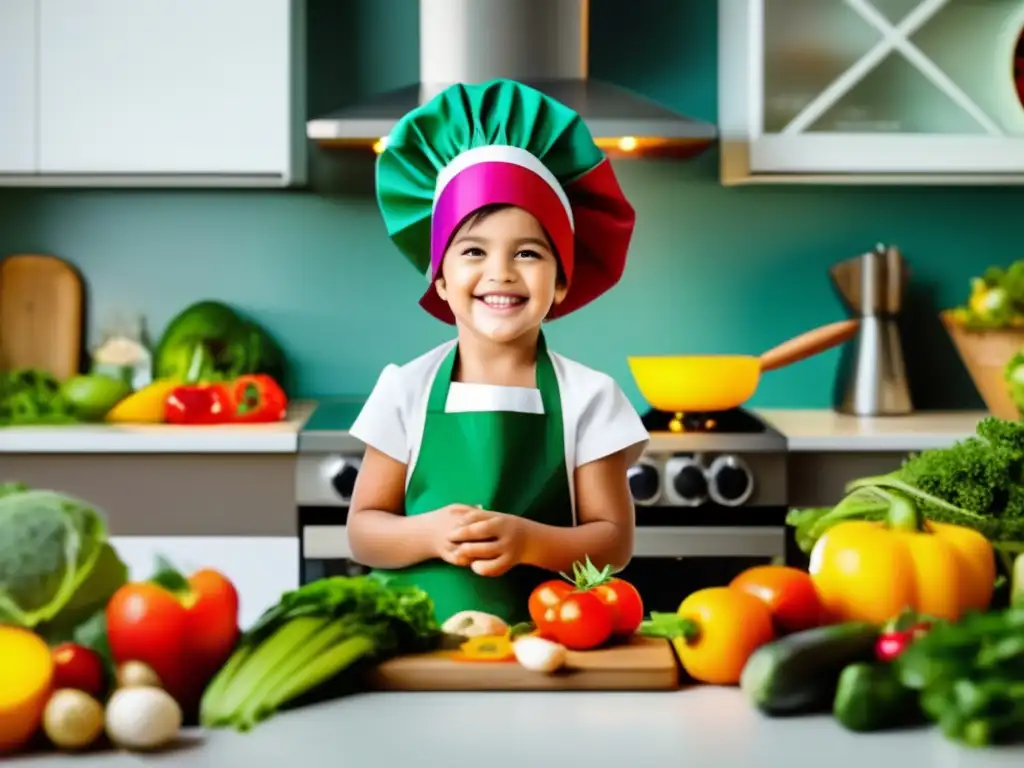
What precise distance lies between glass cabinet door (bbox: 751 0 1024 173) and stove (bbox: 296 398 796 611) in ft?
2.22

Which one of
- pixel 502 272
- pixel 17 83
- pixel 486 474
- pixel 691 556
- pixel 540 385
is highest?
pixel 17 83

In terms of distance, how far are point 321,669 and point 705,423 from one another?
5.71 feet

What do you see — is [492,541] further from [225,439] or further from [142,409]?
[142,409]

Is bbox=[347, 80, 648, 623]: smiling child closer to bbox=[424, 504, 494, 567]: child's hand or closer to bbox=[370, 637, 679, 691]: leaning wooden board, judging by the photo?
bbox=[424, 504, 494, 567]: child's hand

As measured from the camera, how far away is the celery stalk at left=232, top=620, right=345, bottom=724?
3.17 ft

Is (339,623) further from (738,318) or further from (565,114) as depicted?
(738,318)

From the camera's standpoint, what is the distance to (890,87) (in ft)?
9.41

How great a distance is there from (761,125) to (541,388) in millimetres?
1411

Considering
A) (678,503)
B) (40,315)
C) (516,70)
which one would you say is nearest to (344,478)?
(678,503)

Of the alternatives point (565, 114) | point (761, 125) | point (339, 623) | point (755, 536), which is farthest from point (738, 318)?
point (339, 623)

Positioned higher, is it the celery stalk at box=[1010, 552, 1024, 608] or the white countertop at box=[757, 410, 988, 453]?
the white countertop at box=[757, 410, 988, 453]

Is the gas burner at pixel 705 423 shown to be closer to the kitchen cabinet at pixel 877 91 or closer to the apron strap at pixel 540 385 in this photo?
the kitchen cabinet at pixel 877 91

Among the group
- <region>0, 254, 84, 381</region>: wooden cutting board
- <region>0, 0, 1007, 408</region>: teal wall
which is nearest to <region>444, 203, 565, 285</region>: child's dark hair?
<region>0, 0, 1007, 408</region>: teal wall

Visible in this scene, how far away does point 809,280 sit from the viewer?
3.19m
